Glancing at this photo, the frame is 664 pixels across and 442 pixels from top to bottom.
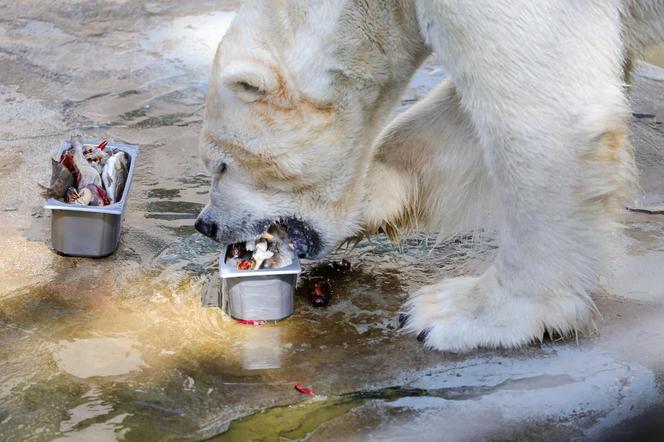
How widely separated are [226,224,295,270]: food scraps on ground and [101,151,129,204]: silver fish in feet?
1.61

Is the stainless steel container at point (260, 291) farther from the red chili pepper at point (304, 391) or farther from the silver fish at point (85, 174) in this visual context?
the silver fish at point (85, 174)

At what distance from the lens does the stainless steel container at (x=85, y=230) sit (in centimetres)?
340

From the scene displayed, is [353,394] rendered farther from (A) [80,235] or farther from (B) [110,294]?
(A) [80,235]

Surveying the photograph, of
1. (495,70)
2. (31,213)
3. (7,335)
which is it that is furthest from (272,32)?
(31,213)

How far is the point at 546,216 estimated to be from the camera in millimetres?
2793

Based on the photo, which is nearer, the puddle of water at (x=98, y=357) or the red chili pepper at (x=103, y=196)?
the puddle of water at (x=98, y=357)

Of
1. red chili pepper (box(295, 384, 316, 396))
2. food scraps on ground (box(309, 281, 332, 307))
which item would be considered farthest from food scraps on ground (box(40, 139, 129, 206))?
red chili pepper (box(295, 384, 316, 396))

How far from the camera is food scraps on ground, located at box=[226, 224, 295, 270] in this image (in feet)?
10.2

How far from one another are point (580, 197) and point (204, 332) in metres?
1.08

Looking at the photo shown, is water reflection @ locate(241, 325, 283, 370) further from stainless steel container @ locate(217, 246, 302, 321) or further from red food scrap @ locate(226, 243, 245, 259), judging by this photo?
red food scrap @ locate(226, 243, 245, 259)

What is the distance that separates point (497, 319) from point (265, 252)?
680 mm

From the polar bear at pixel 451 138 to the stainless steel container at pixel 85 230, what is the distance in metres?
0.36

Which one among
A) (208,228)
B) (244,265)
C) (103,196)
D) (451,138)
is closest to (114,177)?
(103,196)

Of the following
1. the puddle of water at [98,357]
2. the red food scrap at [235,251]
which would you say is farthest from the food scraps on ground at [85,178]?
the puddle of water at [98,357]
